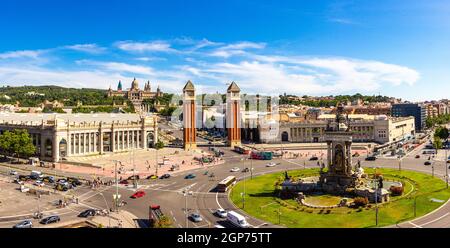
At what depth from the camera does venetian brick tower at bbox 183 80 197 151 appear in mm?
110438

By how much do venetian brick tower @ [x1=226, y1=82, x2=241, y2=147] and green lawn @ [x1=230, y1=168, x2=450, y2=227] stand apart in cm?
5693

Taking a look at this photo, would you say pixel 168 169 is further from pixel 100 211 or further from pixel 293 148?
pixel 293 148

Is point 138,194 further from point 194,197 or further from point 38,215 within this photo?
point 38,215

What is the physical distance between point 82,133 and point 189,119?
3054cm

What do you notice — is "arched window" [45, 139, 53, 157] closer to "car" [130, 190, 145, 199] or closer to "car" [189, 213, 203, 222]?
"car" [130, 190, 145, 199]

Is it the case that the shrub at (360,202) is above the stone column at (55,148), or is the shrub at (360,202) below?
below

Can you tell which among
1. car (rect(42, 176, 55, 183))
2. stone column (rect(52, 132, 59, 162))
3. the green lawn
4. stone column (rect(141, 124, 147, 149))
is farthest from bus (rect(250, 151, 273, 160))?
car (rect(42, 176, 55, 183))

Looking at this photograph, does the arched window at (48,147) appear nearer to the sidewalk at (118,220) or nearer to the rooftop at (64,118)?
the rooftop at (64,118)

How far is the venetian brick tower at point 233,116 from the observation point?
116400 millimetres

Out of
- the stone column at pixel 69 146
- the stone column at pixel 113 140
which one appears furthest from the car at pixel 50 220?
the stone column at pixel 113 140

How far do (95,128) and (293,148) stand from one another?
5289 cm

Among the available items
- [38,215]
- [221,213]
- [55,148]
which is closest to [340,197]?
[221,213]

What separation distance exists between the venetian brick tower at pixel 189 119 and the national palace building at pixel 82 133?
28.2 feet
